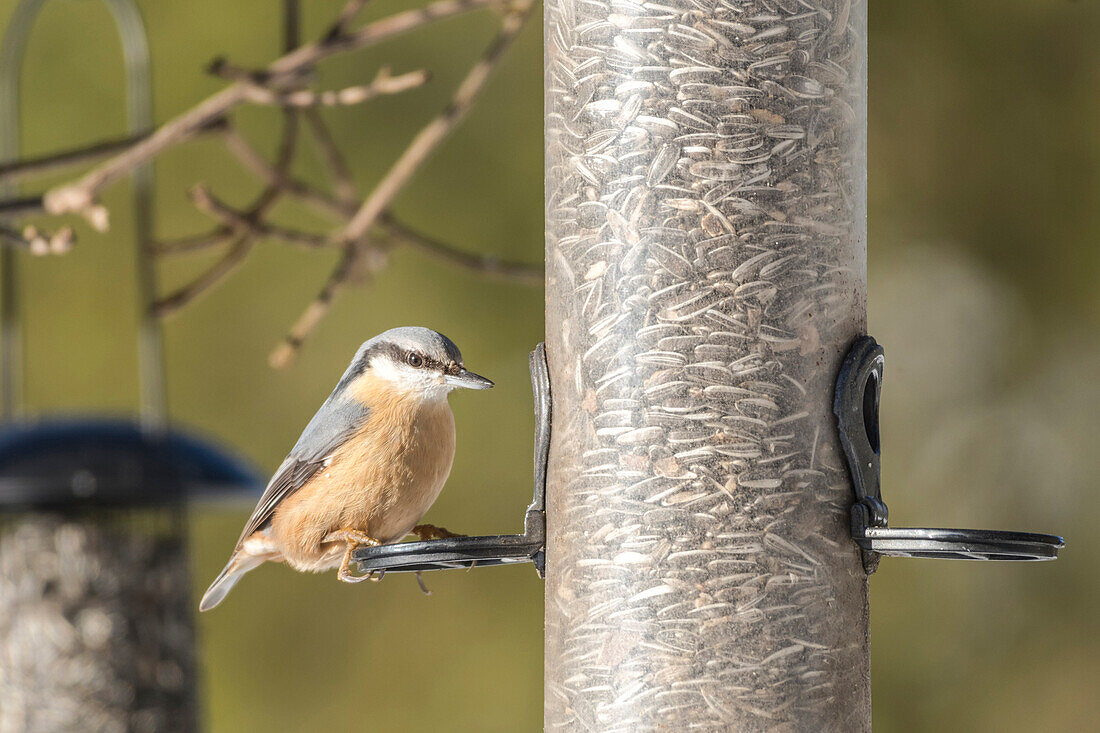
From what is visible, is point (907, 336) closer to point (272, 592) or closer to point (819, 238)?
point (272, 592)

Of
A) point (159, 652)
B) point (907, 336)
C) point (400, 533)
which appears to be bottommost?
point (159, 652)

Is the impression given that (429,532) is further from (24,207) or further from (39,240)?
(24,207)

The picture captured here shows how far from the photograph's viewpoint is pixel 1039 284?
8.59 meters

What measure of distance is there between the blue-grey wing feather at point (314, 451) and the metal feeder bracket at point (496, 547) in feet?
1.05

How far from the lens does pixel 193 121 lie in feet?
12.0

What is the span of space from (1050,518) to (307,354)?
14.9 ft

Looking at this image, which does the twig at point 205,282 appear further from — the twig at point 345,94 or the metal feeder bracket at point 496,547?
the metal feeder bracket at point 496,547

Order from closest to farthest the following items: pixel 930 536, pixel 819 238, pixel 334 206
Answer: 1. pixel 930 536
2. pixel 819 238
3. pixel 334 206

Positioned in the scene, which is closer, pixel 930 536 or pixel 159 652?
pixel 930 536

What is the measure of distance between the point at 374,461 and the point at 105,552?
6.19 ft

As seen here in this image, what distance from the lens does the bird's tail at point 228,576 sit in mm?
3770

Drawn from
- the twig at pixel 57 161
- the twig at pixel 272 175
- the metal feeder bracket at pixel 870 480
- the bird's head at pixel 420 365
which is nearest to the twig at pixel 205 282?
the twig at pixel 272 175

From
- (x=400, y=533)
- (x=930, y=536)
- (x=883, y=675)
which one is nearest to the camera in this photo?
(x=930, y=536)

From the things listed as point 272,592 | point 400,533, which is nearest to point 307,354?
point 272,592
